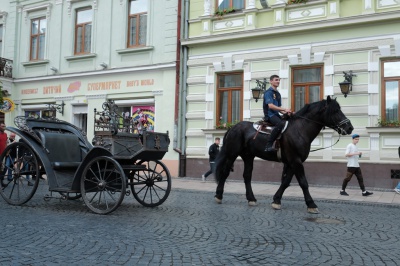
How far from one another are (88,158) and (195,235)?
2.55 meters

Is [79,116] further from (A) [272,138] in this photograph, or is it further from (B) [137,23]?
(A) [272,138]

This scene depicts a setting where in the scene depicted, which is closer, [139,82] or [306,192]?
[306,192]

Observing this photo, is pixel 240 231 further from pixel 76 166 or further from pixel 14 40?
pixel 14 40

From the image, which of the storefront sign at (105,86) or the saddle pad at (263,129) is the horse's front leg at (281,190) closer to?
the saddle pad at (263,129)

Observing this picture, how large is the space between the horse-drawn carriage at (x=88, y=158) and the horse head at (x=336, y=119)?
3066 millimetres

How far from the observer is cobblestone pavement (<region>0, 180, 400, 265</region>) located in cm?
468

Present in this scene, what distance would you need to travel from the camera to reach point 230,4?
1672 cm

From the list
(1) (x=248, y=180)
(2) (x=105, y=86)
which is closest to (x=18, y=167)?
(1) (x=248, y=180)

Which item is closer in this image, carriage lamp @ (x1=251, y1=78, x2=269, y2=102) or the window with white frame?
carriage lamp @ (x1=251, y1=78, x2=269, y2=102)

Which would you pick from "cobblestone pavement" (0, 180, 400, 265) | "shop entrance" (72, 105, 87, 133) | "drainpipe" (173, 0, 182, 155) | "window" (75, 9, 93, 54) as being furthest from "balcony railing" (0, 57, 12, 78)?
"cobblestone pavement" (0, 180, 400, 265)

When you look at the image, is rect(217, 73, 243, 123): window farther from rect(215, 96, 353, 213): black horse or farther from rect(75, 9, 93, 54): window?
rect(215, 96, 353, 213): black horse

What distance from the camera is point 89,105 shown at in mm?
19516

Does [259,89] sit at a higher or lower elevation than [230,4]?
lower

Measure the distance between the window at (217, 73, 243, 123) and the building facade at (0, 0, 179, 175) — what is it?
1863mm
